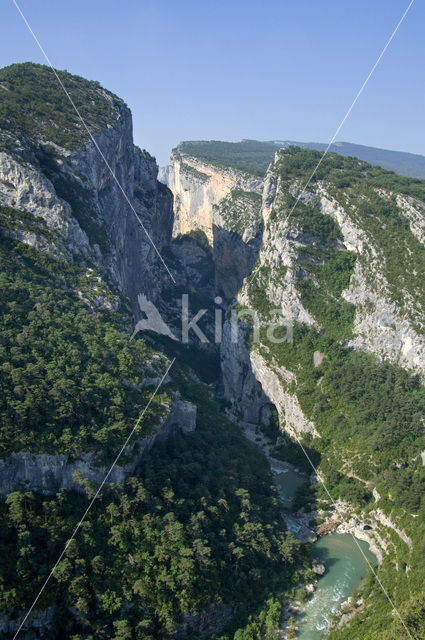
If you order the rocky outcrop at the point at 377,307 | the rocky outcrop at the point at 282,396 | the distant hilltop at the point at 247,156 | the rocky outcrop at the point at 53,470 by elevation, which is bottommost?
the rocky outcrop at the point at 282,396

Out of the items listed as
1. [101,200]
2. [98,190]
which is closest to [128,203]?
[101,200]

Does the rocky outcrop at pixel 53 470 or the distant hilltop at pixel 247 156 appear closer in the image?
the rocky outcrop at pixel 53 470

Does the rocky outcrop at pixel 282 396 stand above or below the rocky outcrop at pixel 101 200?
below

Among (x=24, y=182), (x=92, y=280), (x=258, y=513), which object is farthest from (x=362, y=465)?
(x=24, y=182)

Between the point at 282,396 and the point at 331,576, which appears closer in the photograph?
the point at 331,576

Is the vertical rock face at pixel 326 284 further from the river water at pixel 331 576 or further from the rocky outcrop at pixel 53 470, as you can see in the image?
the rocky outcrop at pixel 53 470

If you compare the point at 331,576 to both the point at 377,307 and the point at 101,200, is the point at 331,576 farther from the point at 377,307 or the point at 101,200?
the point at 101,200

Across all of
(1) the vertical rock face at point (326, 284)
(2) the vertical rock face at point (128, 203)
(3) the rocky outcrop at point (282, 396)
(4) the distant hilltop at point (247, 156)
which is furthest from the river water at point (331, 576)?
(4) the distant hilltop at point (247, 156)

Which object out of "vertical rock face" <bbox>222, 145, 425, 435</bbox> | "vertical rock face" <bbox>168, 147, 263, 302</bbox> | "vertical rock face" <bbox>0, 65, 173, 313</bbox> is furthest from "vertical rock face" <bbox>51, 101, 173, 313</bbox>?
"vertical rock face" <bbox>222, 145, 425, 435</bbox>

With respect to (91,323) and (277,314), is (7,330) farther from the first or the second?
(277,314)
